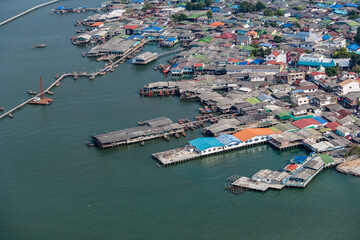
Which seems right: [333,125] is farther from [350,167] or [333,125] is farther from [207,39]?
[207,39]

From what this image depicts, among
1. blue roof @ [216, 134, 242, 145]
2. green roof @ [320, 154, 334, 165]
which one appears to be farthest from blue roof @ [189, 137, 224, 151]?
green roof @ [320, 154, 334, 165]

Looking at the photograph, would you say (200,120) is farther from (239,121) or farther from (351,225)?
(351,225)

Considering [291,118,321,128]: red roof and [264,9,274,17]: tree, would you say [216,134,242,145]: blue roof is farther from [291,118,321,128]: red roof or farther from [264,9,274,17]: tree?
[264,9,274,17]: tree

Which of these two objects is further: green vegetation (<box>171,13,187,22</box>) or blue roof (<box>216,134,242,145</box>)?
green vegetation (<box>171,13,187,22</box>)

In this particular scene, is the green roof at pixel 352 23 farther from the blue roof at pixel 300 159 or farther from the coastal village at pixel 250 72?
the blue roof at pixel 300 159

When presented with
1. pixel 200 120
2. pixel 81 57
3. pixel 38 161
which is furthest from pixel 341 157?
pixel 81 57

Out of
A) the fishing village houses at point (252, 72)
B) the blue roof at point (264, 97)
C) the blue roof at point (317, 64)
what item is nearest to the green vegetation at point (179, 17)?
the fishing village houses at point (252, 72)

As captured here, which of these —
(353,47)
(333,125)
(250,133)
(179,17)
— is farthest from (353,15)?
(250,133)
